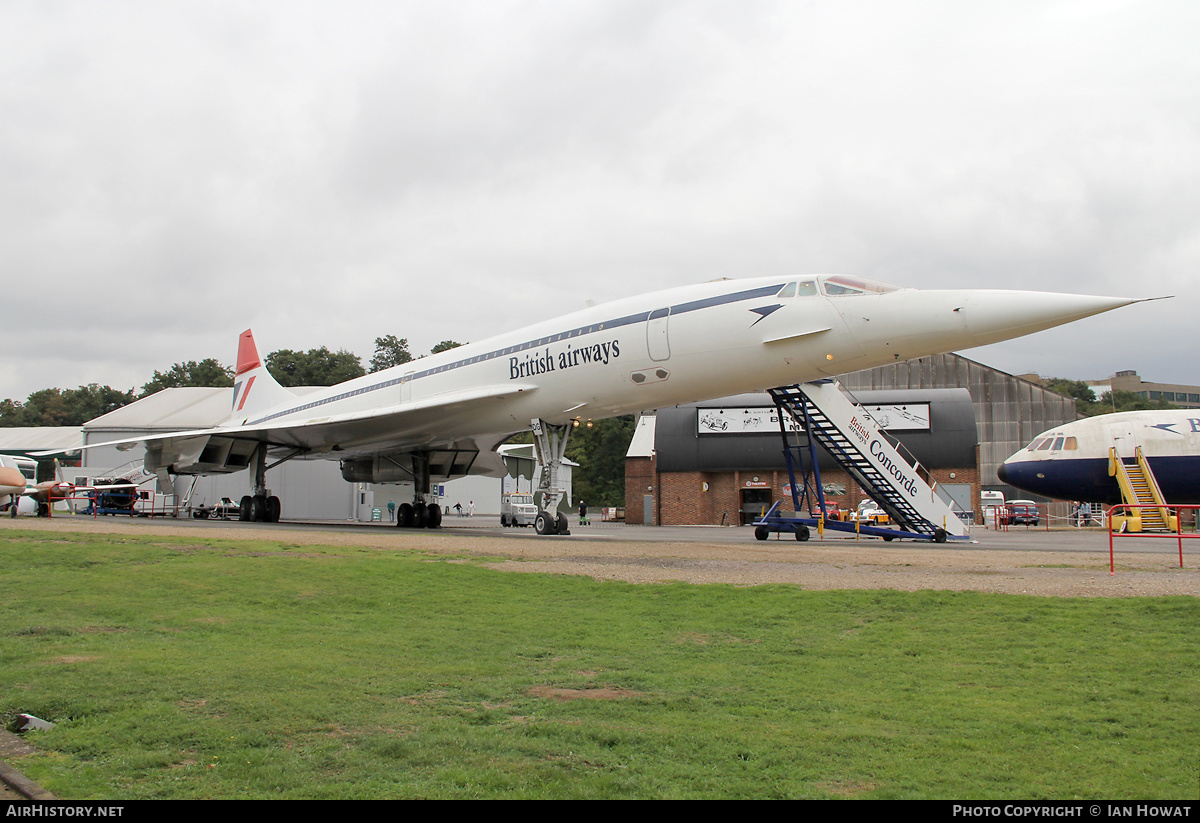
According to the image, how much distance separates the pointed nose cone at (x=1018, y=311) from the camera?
11398mm

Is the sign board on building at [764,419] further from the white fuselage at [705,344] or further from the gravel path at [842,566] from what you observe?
the gravel path at [842,566]

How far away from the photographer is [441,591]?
324 inches

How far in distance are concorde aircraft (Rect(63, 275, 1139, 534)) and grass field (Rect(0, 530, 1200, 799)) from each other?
19.8ft

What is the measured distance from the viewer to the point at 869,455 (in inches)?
723

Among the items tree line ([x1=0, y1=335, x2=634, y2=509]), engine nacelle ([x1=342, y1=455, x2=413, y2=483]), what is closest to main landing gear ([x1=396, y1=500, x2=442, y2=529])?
engine nacelle ([x1=342, y1=455, x2=413, y2=483])

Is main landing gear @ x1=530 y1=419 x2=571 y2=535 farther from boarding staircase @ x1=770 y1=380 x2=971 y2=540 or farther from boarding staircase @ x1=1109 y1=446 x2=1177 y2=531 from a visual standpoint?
boarding staircase @ x1=1109 y1=446 x2=1177 y2=531

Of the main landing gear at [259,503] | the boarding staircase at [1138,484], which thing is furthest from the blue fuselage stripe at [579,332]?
the boarding staircase at [1138,484]

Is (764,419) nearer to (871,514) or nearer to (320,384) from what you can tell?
(871,514)

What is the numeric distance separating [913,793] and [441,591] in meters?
5.81

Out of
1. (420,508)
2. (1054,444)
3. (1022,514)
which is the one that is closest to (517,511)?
(420,508)

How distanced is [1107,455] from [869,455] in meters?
10.1

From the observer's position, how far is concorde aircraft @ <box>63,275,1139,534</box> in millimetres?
12680

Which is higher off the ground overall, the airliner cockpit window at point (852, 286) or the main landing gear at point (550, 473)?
the airliner cockpit window at point (852, 286)

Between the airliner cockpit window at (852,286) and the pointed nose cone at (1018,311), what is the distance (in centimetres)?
137
